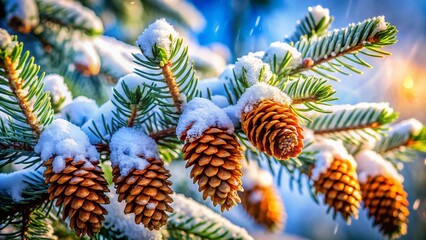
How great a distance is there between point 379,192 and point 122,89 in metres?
0.67

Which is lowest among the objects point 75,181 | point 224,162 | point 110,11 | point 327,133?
point 75,181

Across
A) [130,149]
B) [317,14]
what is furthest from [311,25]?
[130,149]

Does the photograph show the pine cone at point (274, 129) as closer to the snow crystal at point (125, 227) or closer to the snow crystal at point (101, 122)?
the snow crystal at point (101, 122)

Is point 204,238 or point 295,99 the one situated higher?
point 295,99

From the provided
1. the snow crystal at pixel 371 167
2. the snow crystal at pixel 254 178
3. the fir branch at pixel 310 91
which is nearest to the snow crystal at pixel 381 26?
the fir branch at pixel 310 91

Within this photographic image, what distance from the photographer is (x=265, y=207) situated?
1.32 metres

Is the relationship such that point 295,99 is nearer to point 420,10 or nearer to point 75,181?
point 75,181

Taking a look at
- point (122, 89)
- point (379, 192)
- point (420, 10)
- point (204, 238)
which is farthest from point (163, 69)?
point (420, 10)

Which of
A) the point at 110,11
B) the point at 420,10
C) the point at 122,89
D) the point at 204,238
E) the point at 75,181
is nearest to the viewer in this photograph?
the point at 75,181

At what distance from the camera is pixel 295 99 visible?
73 cm

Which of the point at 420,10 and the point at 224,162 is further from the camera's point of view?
the point at 420,10

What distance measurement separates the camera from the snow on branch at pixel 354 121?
96cm

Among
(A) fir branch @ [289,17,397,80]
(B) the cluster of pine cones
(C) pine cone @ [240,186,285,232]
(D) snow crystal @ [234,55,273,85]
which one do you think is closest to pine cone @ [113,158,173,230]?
(B) the cluster of pine cones

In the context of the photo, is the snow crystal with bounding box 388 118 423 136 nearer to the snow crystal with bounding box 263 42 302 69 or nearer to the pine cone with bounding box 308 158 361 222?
the pine cone with bounding box 308 158 361 222
